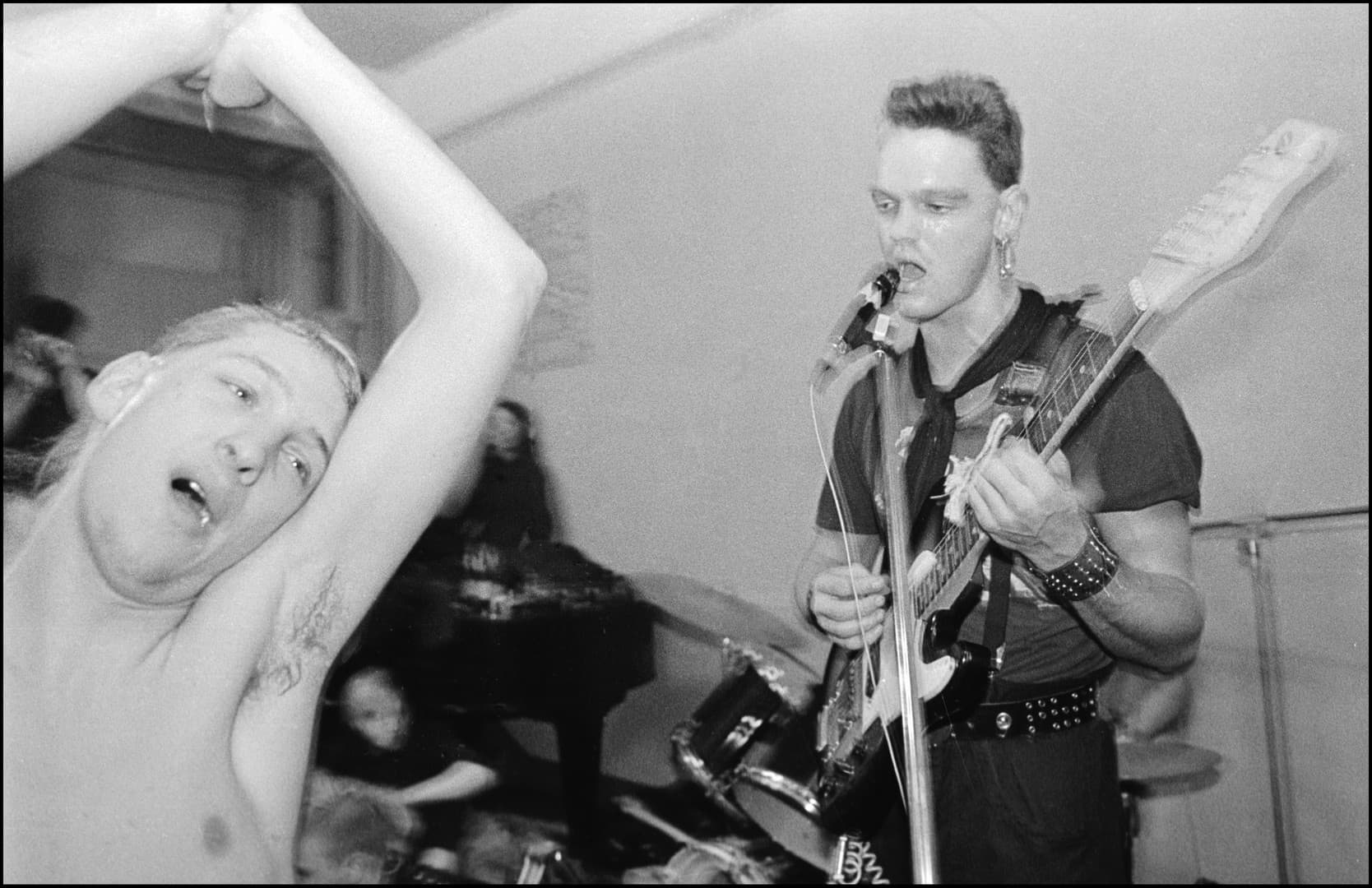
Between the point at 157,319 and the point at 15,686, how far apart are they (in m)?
0.45

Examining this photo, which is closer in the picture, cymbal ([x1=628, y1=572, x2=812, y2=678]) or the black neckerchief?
the black neckerchief

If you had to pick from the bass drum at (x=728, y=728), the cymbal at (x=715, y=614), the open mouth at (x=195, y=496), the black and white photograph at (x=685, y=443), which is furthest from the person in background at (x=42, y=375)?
the bass drum at (x=728, y=728)

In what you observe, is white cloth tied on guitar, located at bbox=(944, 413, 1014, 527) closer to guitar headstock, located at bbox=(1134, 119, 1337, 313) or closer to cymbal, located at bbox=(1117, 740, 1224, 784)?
guitar headstock, located at bbox=(1134, 119, 1337, 313)

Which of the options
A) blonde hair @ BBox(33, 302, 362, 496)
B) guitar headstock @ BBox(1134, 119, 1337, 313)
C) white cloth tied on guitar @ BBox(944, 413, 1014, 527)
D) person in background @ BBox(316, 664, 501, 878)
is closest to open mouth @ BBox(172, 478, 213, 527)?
blonde hair @ BBox(33, 302, 362, 496)

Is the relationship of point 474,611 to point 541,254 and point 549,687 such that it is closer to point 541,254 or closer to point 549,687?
point 549,687

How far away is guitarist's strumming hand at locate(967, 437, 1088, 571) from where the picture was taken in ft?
5.18

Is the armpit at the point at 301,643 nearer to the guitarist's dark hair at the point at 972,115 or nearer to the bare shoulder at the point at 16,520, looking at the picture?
the bare shoulder at the point at 16,520

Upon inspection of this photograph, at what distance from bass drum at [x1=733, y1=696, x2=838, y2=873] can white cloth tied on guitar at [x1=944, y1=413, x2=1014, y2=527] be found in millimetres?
375

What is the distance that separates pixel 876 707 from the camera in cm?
165

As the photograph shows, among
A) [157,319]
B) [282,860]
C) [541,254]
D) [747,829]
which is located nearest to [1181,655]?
[747,829]

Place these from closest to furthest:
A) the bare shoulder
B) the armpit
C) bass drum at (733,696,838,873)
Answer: the bare shoulder < the armpit < bass drum at (733,696,838,873)

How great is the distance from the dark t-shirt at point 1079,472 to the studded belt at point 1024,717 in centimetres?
3

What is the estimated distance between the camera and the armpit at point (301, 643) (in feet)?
4.86

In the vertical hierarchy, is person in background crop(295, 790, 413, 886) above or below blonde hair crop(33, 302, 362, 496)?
below
